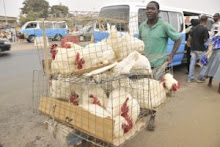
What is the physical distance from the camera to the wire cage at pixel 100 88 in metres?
1.68

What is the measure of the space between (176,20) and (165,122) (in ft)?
12.8

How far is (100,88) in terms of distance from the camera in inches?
74.9

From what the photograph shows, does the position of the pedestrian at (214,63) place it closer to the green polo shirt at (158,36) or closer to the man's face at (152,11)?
the green polo shirt at (158,36)

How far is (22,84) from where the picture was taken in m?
5.97

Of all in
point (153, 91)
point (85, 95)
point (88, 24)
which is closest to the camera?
point (85, 95)

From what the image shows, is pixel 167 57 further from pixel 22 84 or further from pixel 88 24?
pixel 22 84

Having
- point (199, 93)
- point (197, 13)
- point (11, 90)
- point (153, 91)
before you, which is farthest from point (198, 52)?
point (11, 90)

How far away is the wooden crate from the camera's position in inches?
61.9

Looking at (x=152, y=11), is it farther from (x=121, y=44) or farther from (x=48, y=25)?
(x=48, y=25)

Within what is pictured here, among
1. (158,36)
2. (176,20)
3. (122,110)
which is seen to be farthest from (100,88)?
(176,20)

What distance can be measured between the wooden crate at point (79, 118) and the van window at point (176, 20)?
5235mm

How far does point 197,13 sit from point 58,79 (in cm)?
776

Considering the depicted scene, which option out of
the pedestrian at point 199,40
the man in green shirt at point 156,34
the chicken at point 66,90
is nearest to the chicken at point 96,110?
the chicken at point 66,90

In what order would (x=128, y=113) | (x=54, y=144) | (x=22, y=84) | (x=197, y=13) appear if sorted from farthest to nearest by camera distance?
1. (x=197, y=13)
2. (x=22, y=84)
3. (x=54, y=144)
4. (x=128, y=113)
